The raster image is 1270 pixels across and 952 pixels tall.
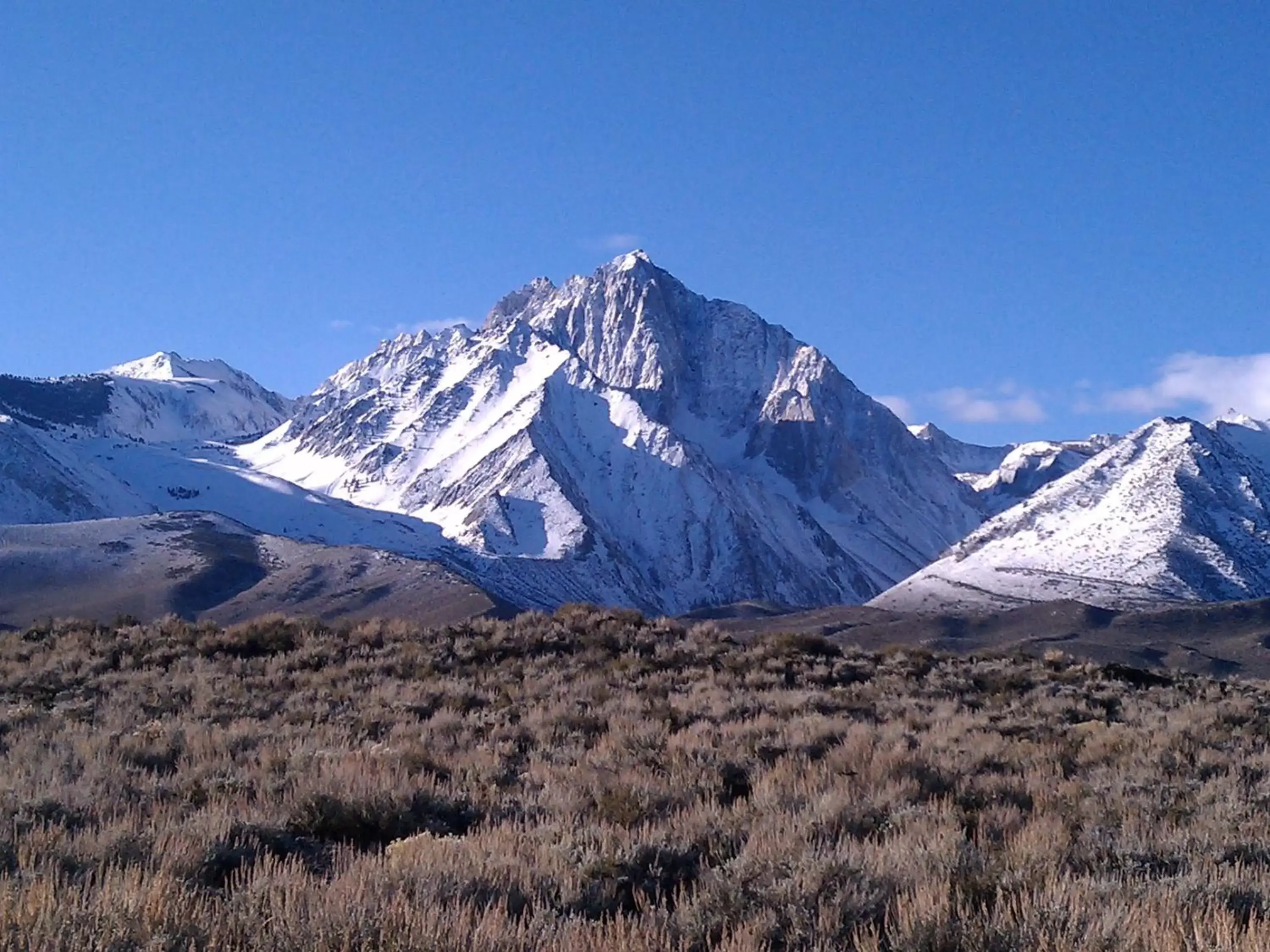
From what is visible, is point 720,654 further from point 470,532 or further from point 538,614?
point 470,532

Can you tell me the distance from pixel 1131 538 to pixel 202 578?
79.5 meters

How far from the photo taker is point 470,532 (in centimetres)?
18575

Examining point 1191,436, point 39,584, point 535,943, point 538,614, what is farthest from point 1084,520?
point 535,943

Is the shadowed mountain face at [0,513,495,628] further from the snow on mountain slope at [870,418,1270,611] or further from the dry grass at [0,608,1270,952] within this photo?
the dry grass at [0,608,1270,952]

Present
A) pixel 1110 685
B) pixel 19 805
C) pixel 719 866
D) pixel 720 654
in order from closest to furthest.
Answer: pixel 719 866
pixel 19 805
pixel 1110 685
pixel 720 654

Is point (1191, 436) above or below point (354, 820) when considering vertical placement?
above

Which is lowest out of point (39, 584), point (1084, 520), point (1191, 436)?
point (39, 584)

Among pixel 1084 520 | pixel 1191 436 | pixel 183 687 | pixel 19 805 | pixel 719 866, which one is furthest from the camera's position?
pixel 1191 436

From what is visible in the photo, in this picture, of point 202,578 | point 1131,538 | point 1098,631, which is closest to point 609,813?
point 1098,631

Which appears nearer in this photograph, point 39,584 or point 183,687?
point 183,687

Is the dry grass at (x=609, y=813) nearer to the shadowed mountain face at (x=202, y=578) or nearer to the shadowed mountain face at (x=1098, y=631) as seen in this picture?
the shadowed mountain face at (x=1098, y=631)

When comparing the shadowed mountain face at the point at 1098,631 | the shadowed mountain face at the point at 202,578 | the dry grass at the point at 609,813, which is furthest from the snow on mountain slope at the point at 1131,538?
the dry grass at the point at 609,813

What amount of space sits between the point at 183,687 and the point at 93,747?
5.43 meters

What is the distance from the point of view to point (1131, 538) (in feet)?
345
